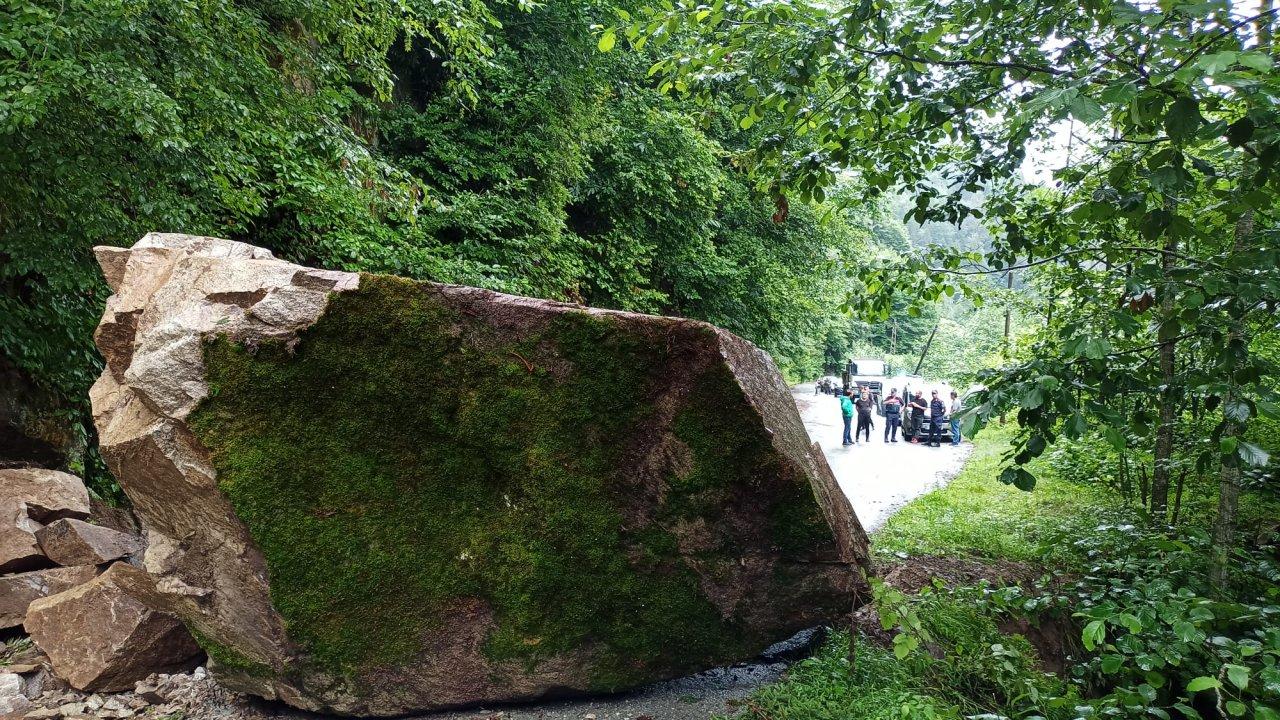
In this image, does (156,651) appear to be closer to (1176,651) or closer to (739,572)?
(739,572)

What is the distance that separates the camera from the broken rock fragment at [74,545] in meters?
5.32

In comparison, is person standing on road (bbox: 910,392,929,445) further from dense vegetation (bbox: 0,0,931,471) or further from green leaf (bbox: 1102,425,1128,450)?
green leaf (bbox: 1102,425,1128,450)

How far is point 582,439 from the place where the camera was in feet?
15.2

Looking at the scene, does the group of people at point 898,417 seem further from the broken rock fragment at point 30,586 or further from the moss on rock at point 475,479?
the broken rock fragment at point 30,586

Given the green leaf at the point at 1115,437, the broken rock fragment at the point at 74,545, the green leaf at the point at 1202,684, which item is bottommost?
the broken rock fragment at the point at 74,545

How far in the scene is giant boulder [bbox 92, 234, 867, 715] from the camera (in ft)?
13.5

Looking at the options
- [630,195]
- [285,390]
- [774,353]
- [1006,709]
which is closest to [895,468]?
[774,353]

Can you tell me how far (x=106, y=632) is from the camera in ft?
14.4

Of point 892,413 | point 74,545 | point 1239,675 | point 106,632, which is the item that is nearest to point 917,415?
point 892,413

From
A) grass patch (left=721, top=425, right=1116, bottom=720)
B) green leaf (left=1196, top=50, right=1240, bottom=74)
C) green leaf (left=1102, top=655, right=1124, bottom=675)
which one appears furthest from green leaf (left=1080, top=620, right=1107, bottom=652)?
green leaf (left=1196, top=50, right=1240, bottom=74)

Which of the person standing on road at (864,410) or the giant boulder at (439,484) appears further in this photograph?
the person standing on road at (864,410)

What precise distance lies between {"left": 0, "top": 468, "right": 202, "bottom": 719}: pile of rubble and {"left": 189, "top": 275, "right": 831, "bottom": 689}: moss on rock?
73cm

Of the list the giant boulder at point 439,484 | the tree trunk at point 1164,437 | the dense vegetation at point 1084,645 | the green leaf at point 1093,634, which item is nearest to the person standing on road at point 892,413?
the dense vegetation at point 1084,645

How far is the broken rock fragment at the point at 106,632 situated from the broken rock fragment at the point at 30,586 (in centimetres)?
54
